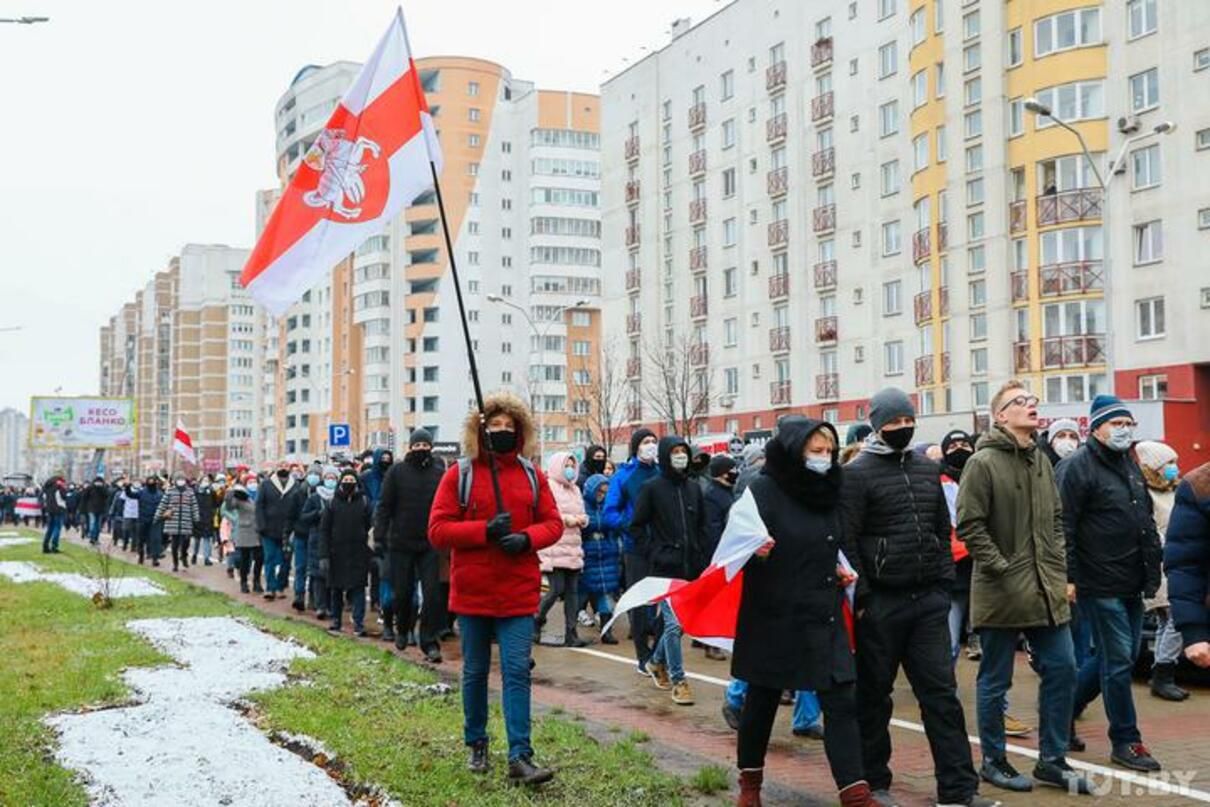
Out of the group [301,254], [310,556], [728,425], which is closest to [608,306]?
[728,425]

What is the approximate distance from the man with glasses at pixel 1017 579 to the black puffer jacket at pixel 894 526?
16.0 inches

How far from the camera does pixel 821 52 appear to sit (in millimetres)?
55719

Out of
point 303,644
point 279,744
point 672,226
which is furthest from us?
point 672,226

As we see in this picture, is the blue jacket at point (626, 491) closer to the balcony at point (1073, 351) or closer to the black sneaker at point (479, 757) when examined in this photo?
the black sneaker at point (479, 757)

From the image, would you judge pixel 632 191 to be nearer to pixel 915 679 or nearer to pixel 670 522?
pixel 670 522

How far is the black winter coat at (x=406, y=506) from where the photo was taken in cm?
1249

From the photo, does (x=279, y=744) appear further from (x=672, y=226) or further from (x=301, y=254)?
(x=672, y=226)

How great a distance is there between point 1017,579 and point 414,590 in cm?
746

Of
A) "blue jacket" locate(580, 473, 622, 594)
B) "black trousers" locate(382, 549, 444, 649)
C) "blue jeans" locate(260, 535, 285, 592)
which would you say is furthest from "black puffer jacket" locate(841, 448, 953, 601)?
"blue jeans" locate(260, 535, 285, 592)

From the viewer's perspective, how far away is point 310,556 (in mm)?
16969

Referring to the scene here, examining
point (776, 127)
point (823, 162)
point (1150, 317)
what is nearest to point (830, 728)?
point (1150, 317)

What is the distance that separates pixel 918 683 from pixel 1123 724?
1718 millimetres

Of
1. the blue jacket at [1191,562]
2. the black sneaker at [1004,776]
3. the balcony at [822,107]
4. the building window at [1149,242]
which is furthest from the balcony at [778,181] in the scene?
the blue jacket at [1191,562]

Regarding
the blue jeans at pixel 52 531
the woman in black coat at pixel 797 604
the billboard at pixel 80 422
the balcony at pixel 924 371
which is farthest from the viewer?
the billboard at pixel 80 422
